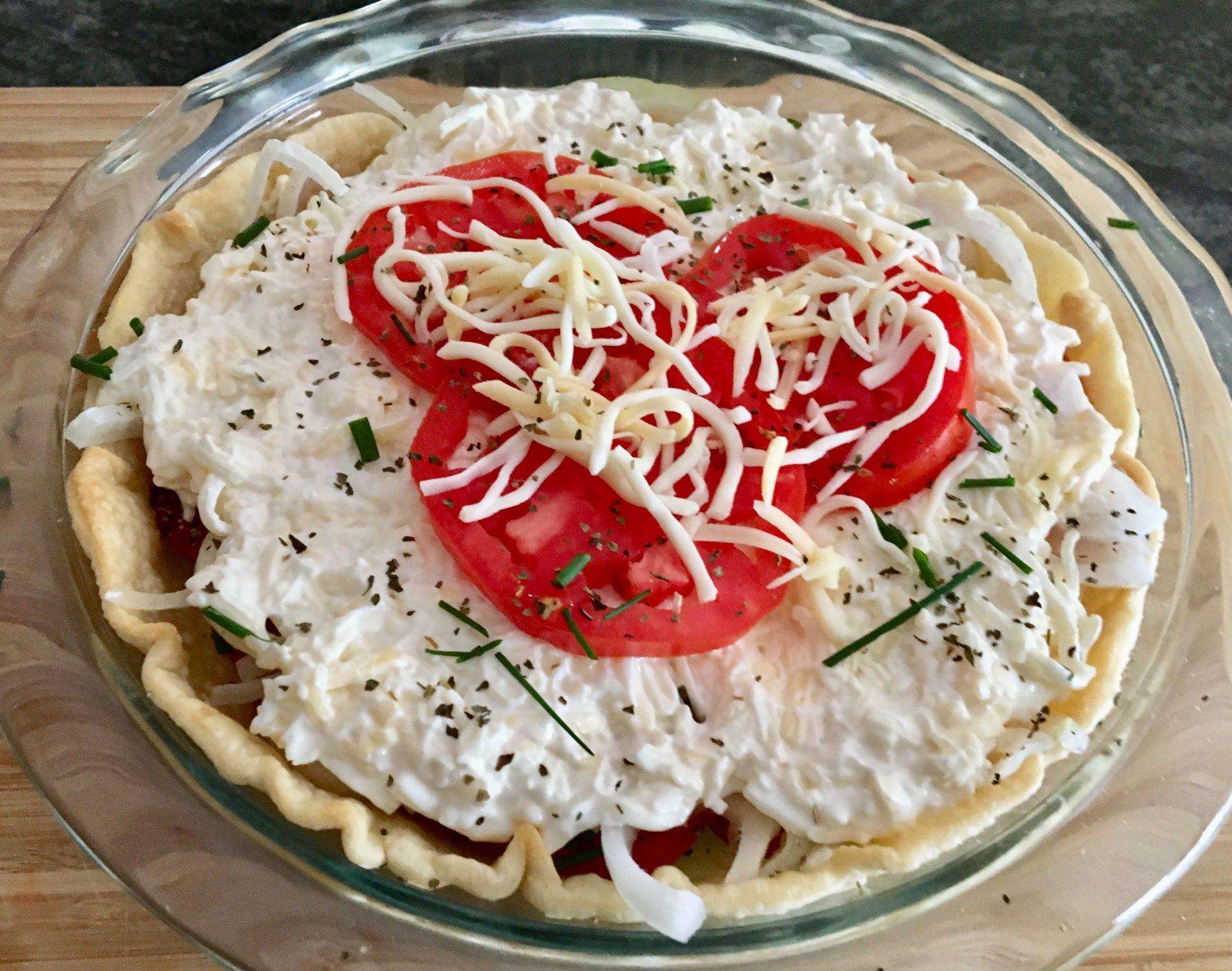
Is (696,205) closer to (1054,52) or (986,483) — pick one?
(986,483)

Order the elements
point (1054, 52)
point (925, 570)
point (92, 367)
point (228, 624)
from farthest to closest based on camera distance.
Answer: point (1054, 52)
point (92, 367)
point (925, 570)
point (228, 624)

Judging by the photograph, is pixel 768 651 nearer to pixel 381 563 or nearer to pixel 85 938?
pixel 381 563

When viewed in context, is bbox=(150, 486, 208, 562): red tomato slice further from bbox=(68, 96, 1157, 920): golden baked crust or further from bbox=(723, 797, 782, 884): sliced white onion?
bbox=(723, 797, 782, 884): sliced white onion

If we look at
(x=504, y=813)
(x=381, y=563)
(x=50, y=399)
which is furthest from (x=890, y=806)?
(x=50, y=399)

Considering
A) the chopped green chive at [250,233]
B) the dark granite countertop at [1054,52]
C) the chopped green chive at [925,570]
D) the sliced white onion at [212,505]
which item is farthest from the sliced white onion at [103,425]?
the dark granite countertop at [1054,52]

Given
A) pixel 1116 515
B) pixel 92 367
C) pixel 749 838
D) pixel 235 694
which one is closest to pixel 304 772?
pixel 235 694

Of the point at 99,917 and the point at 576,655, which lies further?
the point at 99,917
